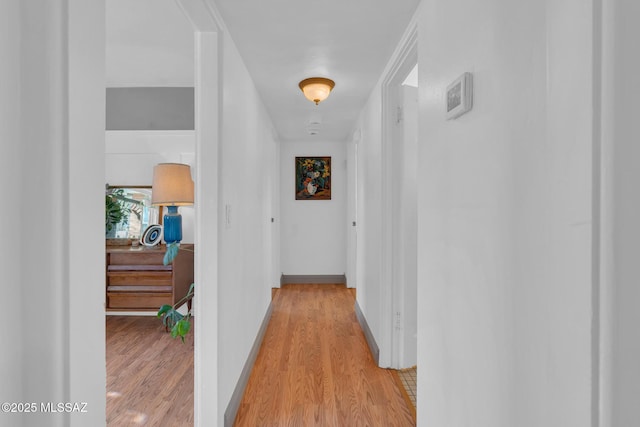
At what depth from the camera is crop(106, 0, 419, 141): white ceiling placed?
1765 millimetres

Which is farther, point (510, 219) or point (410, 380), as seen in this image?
point (410, 380)

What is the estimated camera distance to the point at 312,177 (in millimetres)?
5398

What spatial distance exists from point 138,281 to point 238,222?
1760 millimetres

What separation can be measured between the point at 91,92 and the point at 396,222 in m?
2.16

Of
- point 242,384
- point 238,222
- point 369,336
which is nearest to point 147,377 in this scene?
point 242,384

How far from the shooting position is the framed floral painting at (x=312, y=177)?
17.7ft

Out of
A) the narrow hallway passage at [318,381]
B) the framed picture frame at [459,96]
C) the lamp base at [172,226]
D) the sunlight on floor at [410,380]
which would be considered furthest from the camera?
the lamp base at [172,226]

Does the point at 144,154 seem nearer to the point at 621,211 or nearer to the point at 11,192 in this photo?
the point at 11,192

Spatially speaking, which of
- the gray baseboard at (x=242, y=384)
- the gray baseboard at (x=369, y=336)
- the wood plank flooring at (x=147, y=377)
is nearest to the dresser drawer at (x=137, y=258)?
the wood plank flooring at (x=147, y=377)

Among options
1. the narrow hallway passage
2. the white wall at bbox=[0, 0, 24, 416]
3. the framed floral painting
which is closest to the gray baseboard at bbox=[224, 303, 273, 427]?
the narrow hallway passage

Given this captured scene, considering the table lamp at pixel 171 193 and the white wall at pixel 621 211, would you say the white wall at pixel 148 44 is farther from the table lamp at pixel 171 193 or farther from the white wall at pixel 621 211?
the white wall at pixel 621 211

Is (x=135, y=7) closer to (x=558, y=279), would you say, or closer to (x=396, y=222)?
(x=396, y=222)

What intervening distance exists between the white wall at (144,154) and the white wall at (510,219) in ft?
9.07

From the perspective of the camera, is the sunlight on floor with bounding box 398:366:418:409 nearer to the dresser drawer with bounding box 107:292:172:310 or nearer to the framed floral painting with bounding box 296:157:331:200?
the dresser drawer with bounding box 107:292:172:310
